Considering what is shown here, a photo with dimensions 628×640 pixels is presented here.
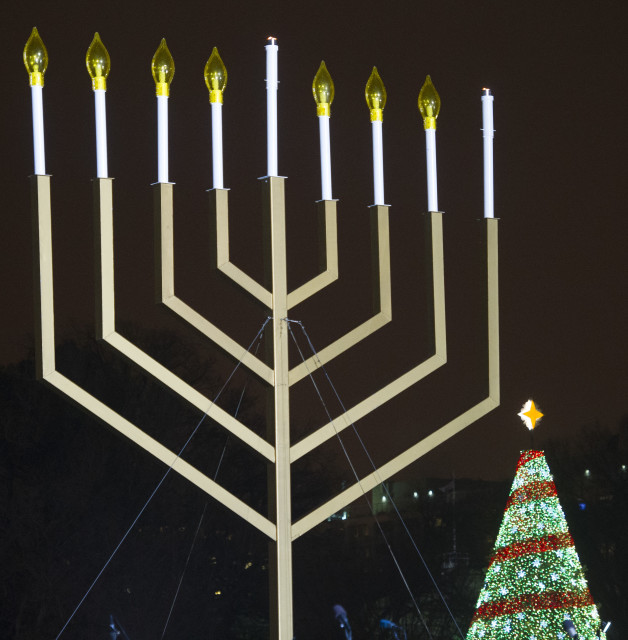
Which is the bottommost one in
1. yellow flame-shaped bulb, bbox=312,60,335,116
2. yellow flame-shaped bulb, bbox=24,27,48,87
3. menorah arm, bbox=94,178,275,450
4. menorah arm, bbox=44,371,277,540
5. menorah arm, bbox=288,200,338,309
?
menorah arm, bbox=44,371,277,540

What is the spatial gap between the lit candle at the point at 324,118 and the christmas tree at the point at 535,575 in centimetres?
372

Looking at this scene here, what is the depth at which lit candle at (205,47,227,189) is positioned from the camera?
6.52 meters

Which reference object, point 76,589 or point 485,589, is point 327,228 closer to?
point 485,589

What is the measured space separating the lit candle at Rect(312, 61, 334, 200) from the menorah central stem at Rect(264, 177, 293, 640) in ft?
0.65

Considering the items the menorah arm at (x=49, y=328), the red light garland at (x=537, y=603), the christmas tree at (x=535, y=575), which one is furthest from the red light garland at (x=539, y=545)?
the menorah arm at (x=49, y=328)

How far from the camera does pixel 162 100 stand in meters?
6.57

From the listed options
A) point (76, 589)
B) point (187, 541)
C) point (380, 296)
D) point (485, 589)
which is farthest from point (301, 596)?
point (380, 296)

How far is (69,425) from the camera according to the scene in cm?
1608

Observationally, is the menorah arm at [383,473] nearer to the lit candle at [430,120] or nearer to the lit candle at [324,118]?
the lit candle at [430,120]

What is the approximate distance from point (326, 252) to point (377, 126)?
1.99 ft

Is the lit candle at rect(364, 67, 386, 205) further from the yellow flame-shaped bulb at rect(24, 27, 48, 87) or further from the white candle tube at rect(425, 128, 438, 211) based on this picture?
the yellow flame-shaped bulb at rect(24, 27, 48, 87)

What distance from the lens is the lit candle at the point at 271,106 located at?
656 centimetres

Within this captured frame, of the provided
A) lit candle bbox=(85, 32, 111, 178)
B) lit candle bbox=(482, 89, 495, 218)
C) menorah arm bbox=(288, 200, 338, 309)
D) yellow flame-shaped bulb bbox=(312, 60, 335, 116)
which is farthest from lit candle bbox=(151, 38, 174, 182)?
lit candle bbox=(482, 89, 495, 218)

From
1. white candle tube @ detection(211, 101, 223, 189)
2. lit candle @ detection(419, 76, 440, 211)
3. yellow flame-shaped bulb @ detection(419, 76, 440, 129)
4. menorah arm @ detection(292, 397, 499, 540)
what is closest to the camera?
white candle tube @ detection(211, 101, 223, 189)
